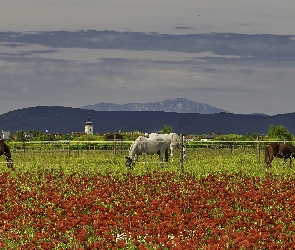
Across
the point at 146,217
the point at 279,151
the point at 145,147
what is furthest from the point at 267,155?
the point at 146,217

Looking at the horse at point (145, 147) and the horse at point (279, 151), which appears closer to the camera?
the horse at point (279, 151)

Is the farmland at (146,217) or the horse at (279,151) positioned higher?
the horse at (279,151)

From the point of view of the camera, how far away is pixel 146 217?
975 cm

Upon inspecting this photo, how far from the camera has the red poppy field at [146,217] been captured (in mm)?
8203

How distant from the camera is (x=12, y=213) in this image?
10562 mm

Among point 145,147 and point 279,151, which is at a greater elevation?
point 145,147

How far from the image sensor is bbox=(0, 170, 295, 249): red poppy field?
26.9 feet

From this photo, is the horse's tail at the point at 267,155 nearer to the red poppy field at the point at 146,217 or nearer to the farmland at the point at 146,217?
the farmland at the point at 146,217

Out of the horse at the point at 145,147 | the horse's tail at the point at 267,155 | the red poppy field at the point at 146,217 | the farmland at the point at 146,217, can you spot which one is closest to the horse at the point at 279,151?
the horse's tail at the point at 267,155

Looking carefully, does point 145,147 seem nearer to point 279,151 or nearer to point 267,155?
point 267,155

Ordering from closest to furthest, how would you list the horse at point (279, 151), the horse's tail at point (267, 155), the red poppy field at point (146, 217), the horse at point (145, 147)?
the red poppy field at point (146, 217) → the horse's tail at point (267, 155) → the horse at point (279, 151) → the horse at point (145, 147)

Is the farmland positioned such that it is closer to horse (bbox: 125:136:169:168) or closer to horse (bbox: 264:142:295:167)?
horse (bbox: 125:136:169:168)

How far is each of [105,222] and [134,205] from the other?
286cm

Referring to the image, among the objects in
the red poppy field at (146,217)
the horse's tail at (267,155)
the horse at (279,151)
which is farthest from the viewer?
the horse at (279,151)
